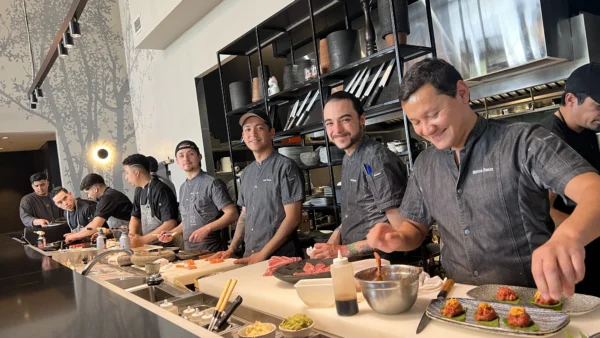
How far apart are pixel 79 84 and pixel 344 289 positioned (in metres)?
8.62

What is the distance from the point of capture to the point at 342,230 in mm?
2707

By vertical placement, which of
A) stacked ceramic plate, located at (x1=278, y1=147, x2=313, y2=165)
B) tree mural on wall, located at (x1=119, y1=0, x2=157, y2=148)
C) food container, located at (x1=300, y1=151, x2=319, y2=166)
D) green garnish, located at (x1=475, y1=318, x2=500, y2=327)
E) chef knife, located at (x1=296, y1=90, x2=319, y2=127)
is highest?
tree mural on wall, located at (x1=119, y1=0, x2=157, y2=148)

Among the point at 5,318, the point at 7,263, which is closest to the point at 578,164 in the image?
the point at 5,318

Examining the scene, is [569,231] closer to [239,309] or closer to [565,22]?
[239,309]

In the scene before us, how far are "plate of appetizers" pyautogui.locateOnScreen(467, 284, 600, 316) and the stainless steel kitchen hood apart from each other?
2.47 metres

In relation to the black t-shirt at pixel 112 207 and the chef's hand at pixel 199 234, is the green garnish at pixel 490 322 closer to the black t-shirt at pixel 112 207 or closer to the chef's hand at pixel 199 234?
the chef's hand at pixel 199 234

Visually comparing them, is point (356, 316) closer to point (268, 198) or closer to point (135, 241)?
point (268, 198)

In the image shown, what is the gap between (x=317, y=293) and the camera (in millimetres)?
1566

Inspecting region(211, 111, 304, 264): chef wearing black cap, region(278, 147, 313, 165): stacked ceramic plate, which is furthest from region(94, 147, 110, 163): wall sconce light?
region(211, 111, 304, 264): chef wearing black cap

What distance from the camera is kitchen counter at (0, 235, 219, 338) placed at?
3.18ft

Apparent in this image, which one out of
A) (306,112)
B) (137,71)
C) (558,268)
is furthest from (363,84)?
(137,71)

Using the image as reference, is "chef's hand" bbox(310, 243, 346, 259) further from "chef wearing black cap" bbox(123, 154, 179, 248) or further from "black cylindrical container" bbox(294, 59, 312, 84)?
"chef wearing black cap" bbox(123, 154, 179, 248)

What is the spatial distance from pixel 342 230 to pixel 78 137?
24.4 ft

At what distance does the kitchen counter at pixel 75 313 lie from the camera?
0.97m
